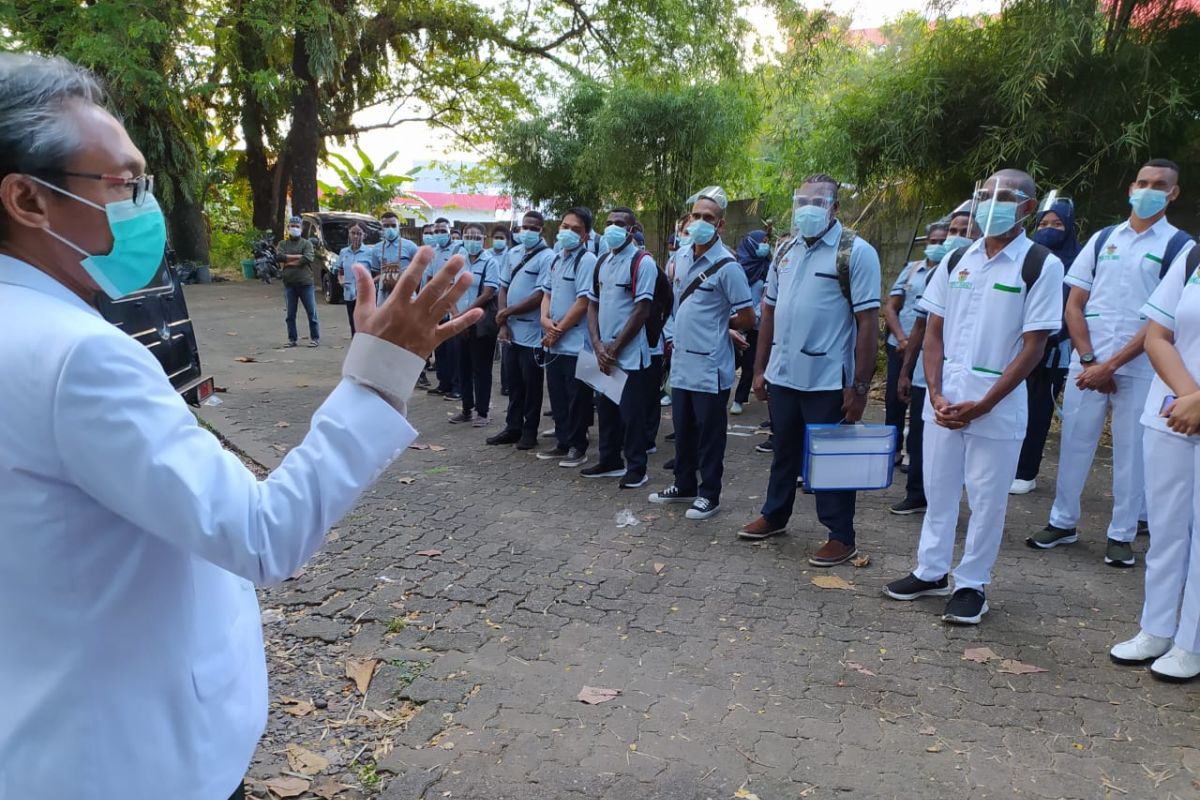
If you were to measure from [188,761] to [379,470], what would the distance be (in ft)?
1.81

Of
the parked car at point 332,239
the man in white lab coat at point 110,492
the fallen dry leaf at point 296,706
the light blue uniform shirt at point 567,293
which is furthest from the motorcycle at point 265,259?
the man in white lab coat at point 110,492

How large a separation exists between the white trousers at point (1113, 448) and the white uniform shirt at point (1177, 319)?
1112 mm

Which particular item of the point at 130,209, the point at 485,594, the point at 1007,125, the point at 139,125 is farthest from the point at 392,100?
the point at 130,209

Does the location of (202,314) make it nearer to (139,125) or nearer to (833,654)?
(139,125)

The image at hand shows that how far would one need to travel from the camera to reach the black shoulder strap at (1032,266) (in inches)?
145

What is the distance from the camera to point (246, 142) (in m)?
22.2

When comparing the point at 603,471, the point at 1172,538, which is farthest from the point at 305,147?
the point at 1172,538

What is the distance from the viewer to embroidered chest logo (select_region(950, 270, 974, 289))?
3.88 m

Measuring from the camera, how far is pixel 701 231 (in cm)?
539

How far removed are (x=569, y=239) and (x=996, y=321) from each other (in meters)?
3.96

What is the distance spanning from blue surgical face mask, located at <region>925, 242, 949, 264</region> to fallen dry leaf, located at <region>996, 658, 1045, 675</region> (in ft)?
11.4

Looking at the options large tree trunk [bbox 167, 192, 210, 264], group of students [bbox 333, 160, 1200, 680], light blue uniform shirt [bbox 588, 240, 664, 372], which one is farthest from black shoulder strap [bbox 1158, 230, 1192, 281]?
large tree trunk [bbox 167, 192, 210, 264]

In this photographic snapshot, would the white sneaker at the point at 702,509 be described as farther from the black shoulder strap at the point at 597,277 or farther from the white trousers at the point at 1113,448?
the white trousers at the point at 1113,448

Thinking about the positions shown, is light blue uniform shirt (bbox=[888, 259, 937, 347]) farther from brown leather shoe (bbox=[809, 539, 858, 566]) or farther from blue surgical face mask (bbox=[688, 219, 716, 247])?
brown leather shoe (bbox=[809, 539, 858, 566])
